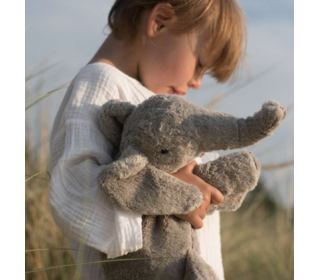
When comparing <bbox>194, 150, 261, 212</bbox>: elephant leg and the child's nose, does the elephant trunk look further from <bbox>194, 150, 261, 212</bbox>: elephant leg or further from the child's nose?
the child's nose

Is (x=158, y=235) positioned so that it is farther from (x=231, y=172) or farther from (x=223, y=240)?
(x=223, y=240)

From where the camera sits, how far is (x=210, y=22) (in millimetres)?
1541

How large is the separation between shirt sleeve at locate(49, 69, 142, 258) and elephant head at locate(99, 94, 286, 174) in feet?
0.37

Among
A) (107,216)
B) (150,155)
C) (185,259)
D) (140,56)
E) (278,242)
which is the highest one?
(140,56)

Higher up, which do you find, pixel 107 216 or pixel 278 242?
pixel 107 216

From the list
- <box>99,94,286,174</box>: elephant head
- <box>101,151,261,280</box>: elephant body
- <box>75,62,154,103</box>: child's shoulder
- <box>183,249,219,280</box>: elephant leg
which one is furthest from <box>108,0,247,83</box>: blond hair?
<box>183,249,219,280</box>: elephant leg

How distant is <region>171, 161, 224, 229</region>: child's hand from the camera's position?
3.74ft

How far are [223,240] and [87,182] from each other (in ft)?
4.41

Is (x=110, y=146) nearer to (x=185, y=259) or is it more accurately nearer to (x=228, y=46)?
(x=185, y=259)
